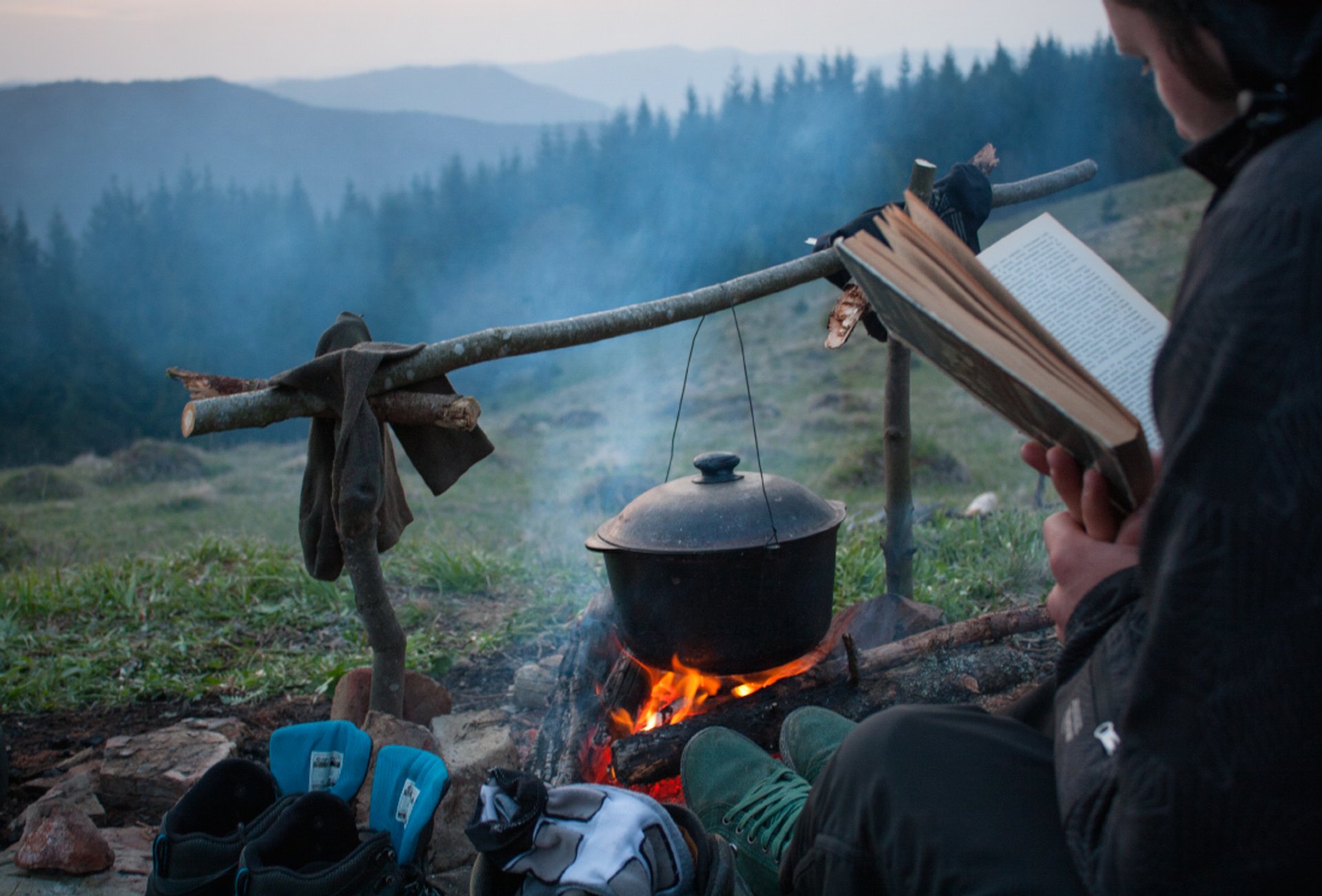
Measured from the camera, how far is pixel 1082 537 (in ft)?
4.24

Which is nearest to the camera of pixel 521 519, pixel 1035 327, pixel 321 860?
pixel 1035 327

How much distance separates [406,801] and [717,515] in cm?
128

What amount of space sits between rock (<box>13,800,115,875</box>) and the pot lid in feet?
5.48

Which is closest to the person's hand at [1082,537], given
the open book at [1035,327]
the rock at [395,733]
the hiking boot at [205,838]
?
the open book at [1035,327]

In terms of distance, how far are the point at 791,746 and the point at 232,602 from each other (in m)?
3.70

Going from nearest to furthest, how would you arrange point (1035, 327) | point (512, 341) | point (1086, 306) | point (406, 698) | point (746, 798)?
point (1035, 327), point (1086, 306), point (746, 798), point (512, 341), point (406, 698)

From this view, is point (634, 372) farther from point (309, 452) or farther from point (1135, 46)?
point (1135, 46)

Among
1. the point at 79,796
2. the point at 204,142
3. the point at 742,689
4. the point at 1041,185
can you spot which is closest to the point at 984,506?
the point at 1041,185

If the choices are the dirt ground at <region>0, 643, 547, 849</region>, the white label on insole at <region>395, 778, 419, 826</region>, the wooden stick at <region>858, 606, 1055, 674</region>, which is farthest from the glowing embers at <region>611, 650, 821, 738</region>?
the white label on insole at <region>395, 778, 419, 826</region>

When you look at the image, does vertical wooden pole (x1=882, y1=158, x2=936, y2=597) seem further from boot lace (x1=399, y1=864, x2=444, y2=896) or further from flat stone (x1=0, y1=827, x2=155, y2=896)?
flat stone (x1=0, y1=827, x2=155, y2=896)

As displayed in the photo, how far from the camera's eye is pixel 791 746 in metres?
2.63

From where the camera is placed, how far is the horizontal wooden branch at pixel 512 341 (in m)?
2.40

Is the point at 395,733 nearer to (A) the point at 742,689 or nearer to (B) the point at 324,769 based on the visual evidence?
(B) the point at 324,769

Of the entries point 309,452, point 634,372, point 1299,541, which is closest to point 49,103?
point 634,372
